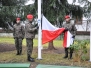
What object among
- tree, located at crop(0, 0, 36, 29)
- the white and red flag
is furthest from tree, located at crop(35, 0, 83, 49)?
the white and red flag

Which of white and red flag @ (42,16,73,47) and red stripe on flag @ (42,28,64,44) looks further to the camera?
red stripe on flag @ (42,28,64,44)

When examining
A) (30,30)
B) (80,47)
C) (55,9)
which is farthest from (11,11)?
(80,47)

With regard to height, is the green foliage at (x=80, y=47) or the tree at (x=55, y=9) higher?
the tree at (x=55, y=9)

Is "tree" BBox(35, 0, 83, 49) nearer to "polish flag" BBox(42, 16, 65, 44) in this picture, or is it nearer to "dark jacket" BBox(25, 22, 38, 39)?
"polish flag" BBox(42, 16, 65, 44)

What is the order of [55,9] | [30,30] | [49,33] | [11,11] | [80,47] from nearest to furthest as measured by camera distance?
[80,47] < [30,30] < [49,33] < [55,9] < [11,11]

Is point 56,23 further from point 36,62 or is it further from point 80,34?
point 80,34

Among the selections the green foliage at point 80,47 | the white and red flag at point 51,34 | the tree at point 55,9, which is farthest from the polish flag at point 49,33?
the tree at point 55,9

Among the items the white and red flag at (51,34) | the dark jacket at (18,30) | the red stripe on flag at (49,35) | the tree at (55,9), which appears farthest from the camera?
the tree at (55,9)

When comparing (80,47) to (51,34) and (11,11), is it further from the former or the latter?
(11,11)

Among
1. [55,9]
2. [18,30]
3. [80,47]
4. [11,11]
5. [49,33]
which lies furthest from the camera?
[11,11]

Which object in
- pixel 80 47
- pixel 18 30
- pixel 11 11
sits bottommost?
pixel 80 47

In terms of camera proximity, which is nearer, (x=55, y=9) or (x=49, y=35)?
(x=49, y=35)

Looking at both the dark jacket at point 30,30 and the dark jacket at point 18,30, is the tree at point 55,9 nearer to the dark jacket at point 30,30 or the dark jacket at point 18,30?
the dark jacket at point 18,30

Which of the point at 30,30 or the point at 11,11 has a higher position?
the point at 11,11
